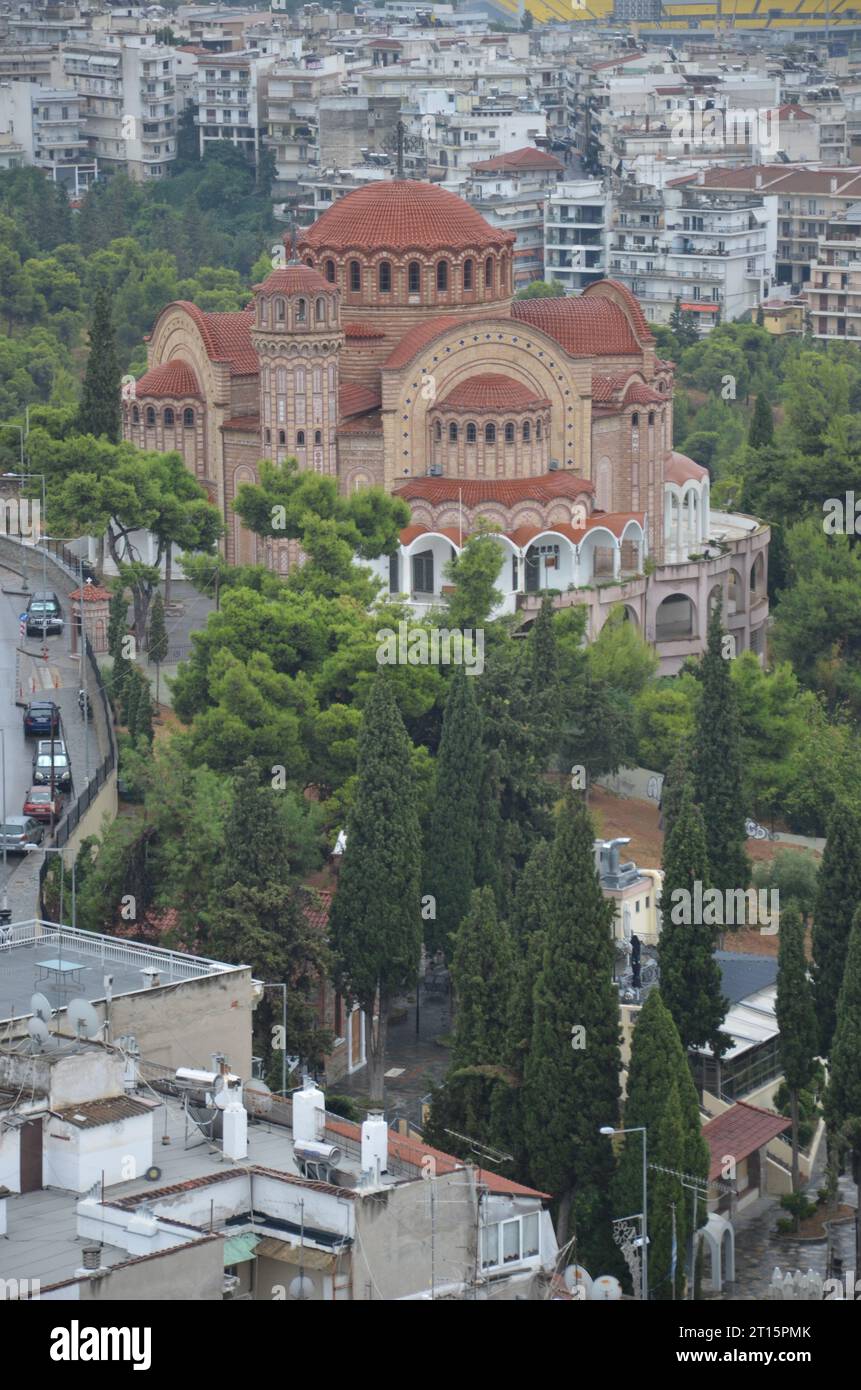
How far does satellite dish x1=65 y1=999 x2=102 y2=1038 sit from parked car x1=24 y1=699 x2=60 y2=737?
23542mm

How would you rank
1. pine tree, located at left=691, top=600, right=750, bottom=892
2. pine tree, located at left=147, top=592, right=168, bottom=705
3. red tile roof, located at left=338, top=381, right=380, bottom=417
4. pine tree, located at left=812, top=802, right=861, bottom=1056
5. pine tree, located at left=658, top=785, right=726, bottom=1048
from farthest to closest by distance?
red tile roof, located at left=338, top=381, right=380, bottom=417 < pine tree, located at left=147, top=592, right=168, bottom=705 < pine tree, located at left=691, top=600, right=750, bottom=892 < pine tree, located at left=812, top=802, right=861, bottom=1056 < pine tree, located at left=658, top=785, right=726, bottom=1048

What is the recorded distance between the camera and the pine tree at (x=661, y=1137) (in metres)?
51.1

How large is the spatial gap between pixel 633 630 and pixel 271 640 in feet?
45.1

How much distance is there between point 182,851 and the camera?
61.2m

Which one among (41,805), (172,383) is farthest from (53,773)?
(172,383)

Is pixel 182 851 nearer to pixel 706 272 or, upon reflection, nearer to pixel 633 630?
pixel 633 630

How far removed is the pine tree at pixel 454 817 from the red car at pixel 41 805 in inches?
256

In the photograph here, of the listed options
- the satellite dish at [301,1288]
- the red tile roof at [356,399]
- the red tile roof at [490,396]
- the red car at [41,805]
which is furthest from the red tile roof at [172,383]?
the satellite dish at [301,1288]

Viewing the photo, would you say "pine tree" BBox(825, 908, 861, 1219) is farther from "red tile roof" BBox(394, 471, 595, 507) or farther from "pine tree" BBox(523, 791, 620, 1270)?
"red tile roof" BBox(394, 471, 595, 507)

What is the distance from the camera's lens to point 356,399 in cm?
8706

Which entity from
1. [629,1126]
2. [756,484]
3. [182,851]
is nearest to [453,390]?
[756,484]

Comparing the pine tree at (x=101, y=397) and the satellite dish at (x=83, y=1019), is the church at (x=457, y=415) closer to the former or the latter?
the pine tree at (x=101, y=397)

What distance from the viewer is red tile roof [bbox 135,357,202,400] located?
8875 centimetres

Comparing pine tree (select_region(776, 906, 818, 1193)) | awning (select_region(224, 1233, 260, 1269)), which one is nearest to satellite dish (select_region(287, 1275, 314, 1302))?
awning (select_region(224, 1233, 260, 1269))
